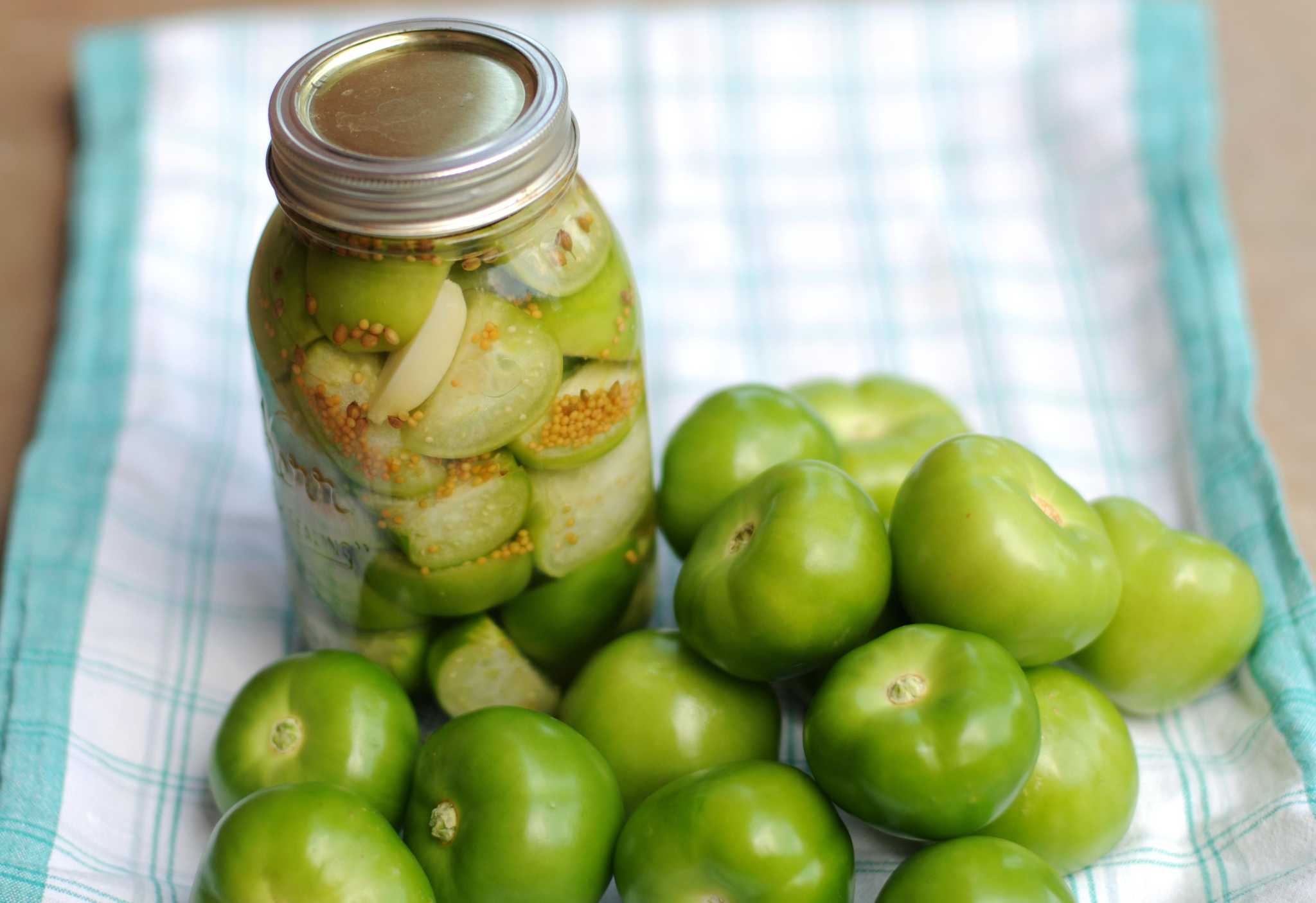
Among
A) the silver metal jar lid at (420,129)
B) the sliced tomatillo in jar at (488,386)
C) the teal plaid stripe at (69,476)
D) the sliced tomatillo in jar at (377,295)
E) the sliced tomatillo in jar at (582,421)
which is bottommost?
the teal plaid stripe at (69,476)

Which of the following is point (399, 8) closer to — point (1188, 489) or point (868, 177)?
point (868, 177)

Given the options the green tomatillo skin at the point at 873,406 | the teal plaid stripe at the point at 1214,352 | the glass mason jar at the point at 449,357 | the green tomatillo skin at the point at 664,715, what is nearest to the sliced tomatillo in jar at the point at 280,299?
the glass mason jar at the point at 449,357

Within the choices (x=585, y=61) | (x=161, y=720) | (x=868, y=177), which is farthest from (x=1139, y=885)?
(x=585, y=61)

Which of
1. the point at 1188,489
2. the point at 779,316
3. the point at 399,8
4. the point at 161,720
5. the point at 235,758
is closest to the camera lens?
the point at 235,758

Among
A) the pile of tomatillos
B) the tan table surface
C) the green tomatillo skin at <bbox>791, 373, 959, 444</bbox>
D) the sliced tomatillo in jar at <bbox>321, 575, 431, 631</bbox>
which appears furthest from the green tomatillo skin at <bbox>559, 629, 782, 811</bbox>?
the tan table surface

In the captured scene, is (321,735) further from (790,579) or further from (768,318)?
(768,318)

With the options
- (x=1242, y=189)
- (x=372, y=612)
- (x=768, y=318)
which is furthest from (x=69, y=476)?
(x=1242, y=189)

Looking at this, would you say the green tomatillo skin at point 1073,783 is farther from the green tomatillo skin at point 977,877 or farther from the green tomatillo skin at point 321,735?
the green tomatillo skin at point 321,735
